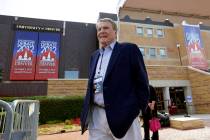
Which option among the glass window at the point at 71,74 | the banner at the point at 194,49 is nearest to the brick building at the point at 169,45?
the banner at the point at 194,49

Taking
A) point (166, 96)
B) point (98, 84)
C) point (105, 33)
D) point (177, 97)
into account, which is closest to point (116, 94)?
point (98, 84)

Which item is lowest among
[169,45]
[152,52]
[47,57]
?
[47,57]

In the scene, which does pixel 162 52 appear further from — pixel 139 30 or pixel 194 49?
pixel 139 30

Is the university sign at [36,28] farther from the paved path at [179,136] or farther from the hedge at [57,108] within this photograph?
the paved path at [179,136]

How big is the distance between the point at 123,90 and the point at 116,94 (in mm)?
77

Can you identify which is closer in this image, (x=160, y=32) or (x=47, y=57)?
(x=47, y=57)

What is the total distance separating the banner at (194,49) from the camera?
25.3 metres

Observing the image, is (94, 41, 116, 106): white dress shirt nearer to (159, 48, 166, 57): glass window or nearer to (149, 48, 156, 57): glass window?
(149, 48, 156, 57): glass window

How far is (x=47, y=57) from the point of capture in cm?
2248

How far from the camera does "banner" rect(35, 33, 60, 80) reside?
862 inches

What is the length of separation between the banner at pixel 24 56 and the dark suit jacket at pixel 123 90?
21091mm

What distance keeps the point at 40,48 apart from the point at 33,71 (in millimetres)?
2854

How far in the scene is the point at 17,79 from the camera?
2114cm

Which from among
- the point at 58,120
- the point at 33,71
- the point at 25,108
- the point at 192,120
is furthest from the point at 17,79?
the point at 25,108
